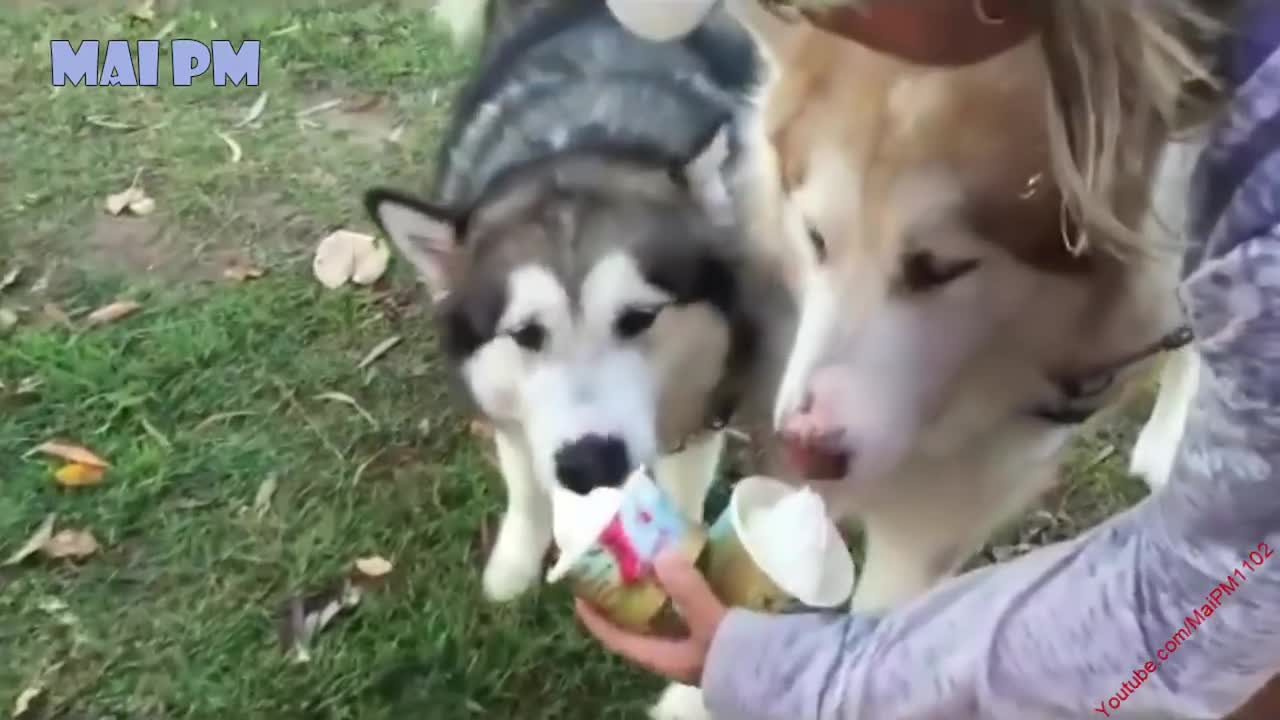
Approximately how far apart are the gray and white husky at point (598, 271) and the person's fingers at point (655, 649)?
156 mm

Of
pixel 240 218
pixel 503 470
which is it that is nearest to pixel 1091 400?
pixel 503 470

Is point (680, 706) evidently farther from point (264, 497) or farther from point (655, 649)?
point (264, 497)

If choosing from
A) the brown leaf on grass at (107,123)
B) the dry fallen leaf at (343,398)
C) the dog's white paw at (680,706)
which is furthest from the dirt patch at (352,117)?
the dog's white paw at (680,706)

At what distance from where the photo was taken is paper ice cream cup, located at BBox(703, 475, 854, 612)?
1.26 meters

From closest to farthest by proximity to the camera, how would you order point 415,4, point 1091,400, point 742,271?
point 1091,400
point 742,271
point 415,4

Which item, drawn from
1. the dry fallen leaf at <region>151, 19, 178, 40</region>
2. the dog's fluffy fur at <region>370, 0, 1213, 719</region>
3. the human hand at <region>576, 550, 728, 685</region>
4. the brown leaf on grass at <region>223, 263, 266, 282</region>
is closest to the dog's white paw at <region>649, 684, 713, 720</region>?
the dog's fluffy fur at <region>370, 0, 1213, 719</region>

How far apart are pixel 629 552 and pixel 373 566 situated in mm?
589

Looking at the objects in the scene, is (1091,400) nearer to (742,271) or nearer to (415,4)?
(742,271)

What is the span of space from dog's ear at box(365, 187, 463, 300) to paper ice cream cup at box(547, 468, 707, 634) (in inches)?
13.9

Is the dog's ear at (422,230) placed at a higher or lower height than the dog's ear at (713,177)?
lower

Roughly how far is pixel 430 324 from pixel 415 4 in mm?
907

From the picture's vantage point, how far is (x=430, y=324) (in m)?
2.13

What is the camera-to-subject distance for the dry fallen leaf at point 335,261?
2.22 meters

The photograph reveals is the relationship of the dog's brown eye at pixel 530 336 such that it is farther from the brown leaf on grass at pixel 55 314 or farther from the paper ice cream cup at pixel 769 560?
the brown leaf on grass at pixel 55 314
